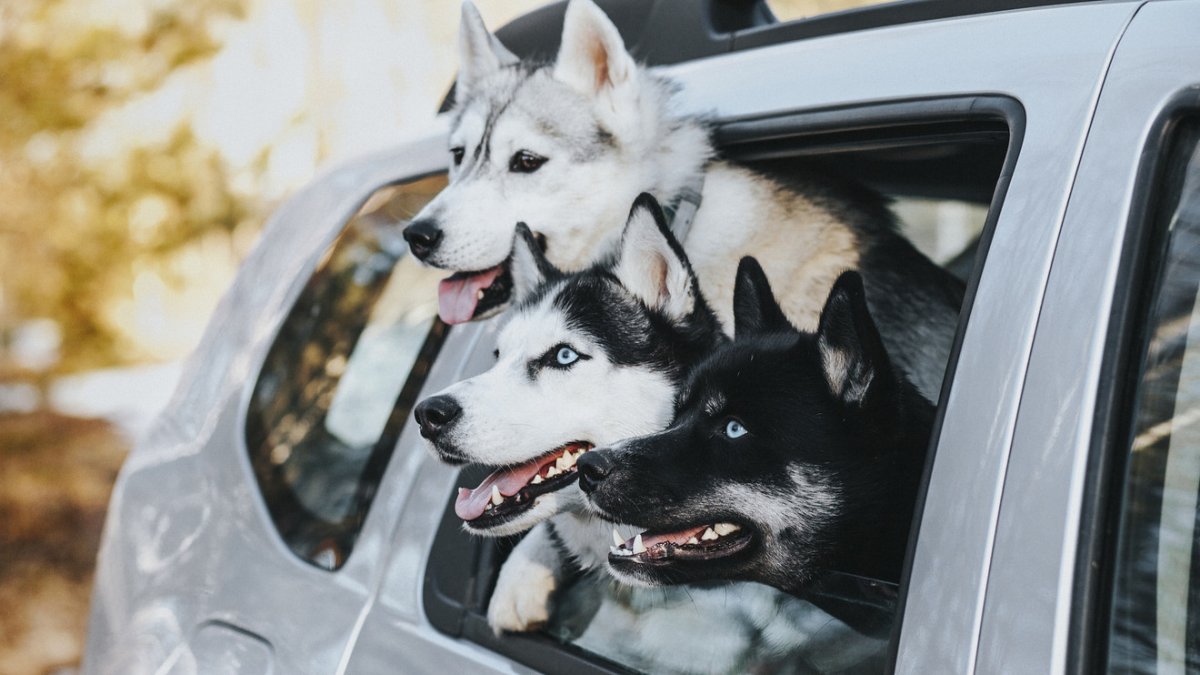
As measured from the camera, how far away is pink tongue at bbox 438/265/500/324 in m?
2.32

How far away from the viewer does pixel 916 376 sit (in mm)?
2078

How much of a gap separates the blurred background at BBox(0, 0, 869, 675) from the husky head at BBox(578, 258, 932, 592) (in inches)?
361

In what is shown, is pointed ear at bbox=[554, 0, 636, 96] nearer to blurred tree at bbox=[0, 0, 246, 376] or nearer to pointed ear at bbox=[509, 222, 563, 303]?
pointed ear at bbox=[509, 222, 563, 303]

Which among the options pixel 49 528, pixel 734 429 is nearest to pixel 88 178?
pixel 49 528

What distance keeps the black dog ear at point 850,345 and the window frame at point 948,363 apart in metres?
0.15

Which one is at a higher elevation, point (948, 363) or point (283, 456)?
point (948, 363)

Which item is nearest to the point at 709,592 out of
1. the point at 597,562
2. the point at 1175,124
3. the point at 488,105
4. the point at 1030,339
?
the point at 597,562

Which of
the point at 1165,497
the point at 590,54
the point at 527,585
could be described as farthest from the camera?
the point at 590,54

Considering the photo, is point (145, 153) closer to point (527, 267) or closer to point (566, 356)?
point (527, 267)

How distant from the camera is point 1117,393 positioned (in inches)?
46.7

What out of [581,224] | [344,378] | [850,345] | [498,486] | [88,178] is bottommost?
[498,486]

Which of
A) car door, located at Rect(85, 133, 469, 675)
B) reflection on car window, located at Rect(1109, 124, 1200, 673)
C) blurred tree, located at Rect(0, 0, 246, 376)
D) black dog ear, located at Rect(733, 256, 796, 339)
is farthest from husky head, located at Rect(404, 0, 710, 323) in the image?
blurred tree, located at Rect(0, 0, 246, 376)

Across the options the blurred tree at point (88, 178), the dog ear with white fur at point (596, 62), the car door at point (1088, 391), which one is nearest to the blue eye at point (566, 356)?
the dog ear with white fur at point (596, 62)

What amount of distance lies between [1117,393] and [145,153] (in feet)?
38.6
